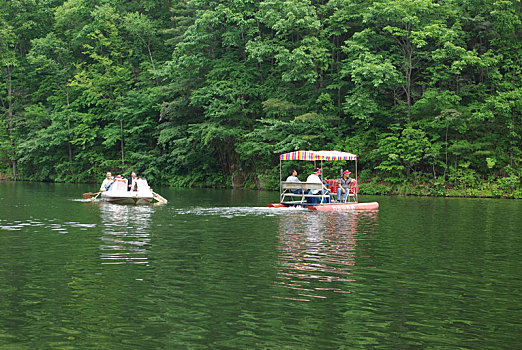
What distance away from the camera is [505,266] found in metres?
12.9

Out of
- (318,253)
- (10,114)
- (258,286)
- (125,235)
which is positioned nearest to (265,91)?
(10,114)

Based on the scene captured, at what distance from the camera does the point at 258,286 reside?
34.9 ft

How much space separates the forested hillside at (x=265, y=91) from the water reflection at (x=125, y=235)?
20296 mm

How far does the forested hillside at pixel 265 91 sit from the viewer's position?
4081 centimetres

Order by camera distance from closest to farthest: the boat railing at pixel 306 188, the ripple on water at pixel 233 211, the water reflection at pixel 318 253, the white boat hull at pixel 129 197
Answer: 1. the water reflection at pixel 318 253
2. the ripple on water at pixel 233 211
3. the boat railing at pixel 306 188
4. the white boat hull at pixel 129 197

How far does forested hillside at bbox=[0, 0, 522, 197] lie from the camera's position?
40.8 m

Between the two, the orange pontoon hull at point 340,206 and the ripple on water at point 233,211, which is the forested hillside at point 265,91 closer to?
the orange pontoon hull at point 340,206

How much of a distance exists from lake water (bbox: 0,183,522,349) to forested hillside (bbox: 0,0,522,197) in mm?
21840

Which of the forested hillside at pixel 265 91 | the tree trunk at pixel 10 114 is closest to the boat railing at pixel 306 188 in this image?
the forested hillside at pixel 265 91

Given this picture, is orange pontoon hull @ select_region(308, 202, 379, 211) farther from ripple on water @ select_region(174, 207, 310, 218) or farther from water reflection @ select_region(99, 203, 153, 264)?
water reflection @ select_region(99, 203, 153, 264)

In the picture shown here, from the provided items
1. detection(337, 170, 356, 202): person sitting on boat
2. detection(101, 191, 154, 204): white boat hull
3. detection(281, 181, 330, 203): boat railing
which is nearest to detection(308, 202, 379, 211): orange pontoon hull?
detection(281, 181, 330, 203): boat railing

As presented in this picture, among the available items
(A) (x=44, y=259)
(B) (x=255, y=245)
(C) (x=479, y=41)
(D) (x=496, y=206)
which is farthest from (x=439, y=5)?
(A) (x=44, y=259)

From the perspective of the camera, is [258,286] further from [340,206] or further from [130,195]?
[130,195]

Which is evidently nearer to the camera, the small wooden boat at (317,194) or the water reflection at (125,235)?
the water reflection at (125,235)
